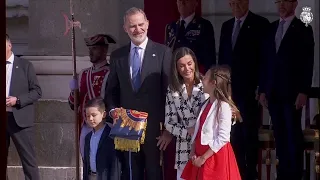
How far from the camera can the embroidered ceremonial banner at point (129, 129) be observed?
550 cm

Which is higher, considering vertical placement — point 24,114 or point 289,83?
point 289,83

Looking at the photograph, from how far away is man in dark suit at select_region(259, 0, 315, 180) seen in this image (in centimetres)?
602

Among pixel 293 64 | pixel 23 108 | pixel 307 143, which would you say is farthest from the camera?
pixel 23 108

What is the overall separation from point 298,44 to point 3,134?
2.99 metres

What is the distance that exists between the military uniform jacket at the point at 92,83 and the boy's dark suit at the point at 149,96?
1.63ft

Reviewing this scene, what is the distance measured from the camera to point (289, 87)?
6039 mm

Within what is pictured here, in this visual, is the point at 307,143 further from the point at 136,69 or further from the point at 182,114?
the point at 136,69

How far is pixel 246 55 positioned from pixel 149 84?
0.91m

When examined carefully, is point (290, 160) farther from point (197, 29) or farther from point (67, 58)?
point (67, 58)

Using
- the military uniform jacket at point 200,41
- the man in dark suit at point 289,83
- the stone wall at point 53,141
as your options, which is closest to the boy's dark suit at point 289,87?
the man in dark suit at point 289,83

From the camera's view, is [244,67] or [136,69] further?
[244,67]

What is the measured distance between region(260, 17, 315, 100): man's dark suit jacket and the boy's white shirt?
0.88 metres

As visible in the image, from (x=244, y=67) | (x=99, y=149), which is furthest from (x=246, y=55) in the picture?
(x=99, y=149)

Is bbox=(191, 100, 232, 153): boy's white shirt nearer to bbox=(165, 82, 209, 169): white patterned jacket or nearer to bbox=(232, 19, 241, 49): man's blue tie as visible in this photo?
bbox=(165, 82, 209, 169): white patterned jacket
